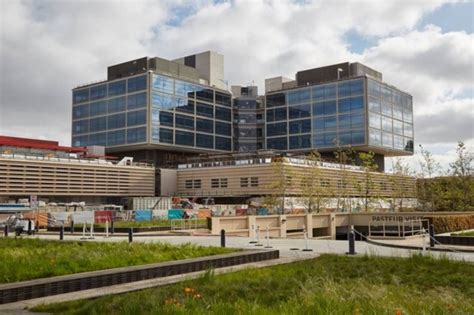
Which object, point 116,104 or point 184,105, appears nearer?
point 184,105

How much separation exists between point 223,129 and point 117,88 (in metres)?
23.1

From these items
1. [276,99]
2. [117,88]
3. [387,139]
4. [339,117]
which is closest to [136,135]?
[117,88]

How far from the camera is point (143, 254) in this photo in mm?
15648

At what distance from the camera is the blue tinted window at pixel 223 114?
Answer: 107 metres

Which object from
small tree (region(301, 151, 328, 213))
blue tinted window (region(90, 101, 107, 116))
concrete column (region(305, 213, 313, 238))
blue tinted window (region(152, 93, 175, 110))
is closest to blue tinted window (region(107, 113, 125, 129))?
blue tinted window (region(90, 101, 107, 116))

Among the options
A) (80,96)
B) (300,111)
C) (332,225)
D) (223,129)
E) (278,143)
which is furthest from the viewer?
(223,129)

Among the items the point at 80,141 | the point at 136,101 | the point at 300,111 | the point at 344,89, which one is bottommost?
the point at 80,141

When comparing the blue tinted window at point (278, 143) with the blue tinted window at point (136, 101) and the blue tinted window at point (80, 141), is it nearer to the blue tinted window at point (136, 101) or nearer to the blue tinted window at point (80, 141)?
the blue tinted window at point (136, 101)

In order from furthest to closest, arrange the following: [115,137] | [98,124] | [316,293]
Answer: [98,124]
[115,137]
[316,293]

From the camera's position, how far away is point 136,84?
9475cm

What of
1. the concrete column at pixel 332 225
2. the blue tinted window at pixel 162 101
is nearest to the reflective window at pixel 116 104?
the blue tinted window at pixel 162 101

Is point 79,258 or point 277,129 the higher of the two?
point 277,129

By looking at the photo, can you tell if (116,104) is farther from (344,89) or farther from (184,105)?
(344,89)

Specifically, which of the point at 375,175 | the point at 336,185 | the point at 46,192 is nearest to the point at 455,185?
the point at 336,185
